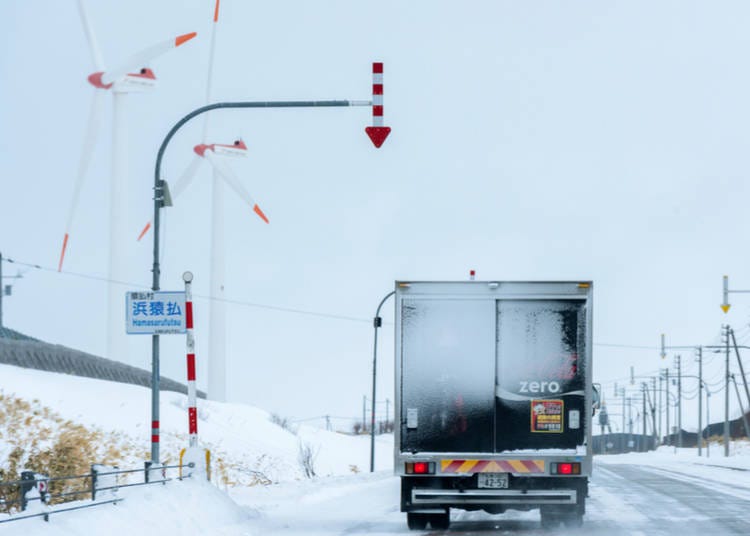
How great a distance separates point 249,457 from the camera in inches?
1950

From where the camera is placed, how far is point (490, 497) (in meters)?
16.3

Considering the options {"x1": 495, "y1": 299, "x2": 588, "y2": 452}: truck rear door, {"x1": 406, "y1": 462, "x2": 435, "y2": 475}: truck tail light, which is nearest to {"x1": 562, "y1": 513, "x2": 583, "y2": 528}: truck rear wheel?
{"x1": 495, "y1": 299, "x2": 588, "y2": 452}: truck rear door

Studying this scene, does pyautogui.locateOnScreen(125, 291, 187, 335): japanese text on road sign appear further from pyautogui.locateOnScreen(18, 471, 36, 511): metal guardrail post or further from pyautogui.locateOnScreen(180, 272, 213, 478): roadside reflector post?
pyautogui.locateOnScreen(18, 471, 36, 511): metal guardrail post

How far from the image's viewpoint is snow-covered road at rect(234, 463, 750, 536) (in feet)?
54.9

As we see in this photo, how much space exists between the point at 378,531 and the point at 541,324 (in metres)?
3.81

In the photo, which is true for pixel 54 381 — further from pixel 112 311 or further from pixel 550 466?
pixel 550 466

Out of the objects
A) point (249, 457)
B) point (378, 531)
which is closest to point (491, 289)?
point (378, 531)

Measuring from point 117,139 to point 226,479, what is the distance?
27.4m

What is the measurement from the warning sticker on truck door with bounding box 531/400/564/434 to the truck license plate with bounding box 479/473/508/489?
0.81m

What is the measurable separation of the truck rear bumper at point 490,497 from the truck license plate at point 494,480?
4.7 inches

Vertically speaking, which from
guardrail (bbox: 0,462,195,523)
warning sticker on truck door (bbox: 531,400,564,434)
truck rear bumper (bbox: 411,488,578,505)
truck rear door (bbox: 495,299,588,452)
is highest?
truck rear door (bbox: 495,299,588,452)

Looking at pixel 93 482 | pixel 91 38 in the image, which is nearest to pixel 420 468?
pixel 93 482

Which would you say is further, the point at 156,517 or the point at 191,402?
the point at 191,402

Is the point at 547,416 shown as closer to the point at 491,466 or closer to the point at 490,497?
the point at 491,466
